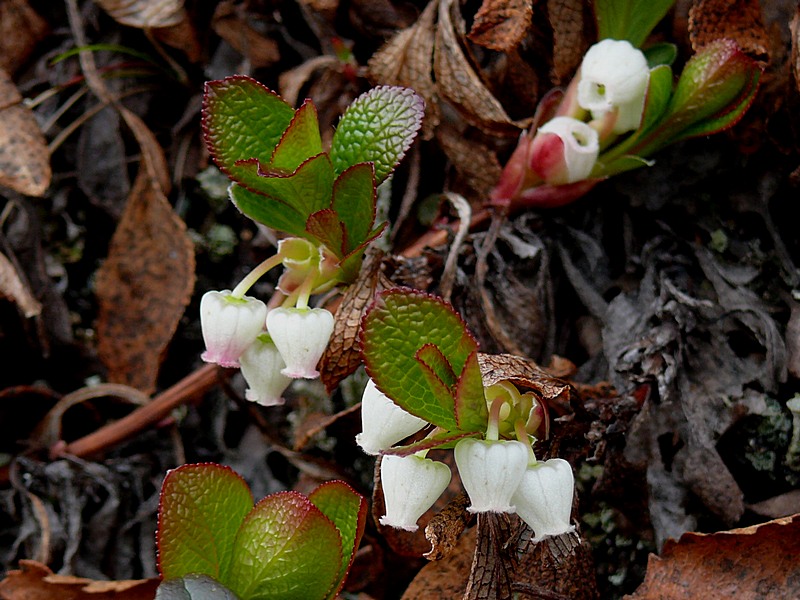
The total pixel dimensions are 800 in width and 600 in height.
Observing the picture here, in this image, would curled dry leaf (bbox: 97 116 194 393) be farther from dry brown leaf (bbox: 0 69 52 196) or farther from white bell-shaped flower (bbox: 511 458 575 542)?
white bell-shaped flower (bbox: 511 458 575 542)

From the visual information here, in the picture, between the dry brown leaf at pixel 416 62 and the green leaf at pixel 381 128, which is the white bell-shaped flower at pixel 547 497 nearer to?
the green leaf at pixel 381 128

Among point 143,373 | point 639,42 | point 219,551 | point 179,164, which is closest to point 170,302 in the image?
point 143,373

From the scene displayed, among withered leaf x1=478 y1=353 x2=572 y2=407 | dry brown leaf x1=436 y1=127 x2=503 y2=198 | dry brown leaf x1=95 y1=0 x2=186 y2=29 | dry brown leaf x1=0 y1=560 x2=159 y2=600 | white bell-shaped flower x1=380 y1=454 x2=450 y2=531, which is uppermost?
dry brown leaf x1=95 y1=0 x2=186 y2=29

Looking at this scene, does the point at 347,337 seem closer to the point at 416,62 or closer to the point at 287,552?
the point at 287,552

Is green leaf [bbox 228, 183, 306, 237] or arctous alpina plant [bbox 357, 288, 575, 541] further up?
green leaf [bbox 228, 183, 306, 237]

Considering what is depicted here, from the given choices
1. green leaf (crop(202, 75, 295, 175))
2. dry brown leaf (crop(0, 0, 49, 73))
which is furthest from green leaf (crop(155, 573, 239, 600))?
dry brown leaf (crop(0, 0, 49, 73))

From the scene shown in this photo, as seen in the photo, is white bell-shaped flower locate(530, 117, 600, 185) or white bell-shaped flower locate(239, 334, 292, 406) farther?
white bell-shaped flower locate(530, 117, 600, 185)

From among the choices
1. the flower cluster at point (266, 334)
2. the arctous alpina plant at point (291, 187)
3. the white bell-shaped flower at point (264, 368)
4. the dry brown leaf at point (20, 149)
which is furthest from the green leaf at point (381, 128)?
the dry brown leaf at point (20, 149)
